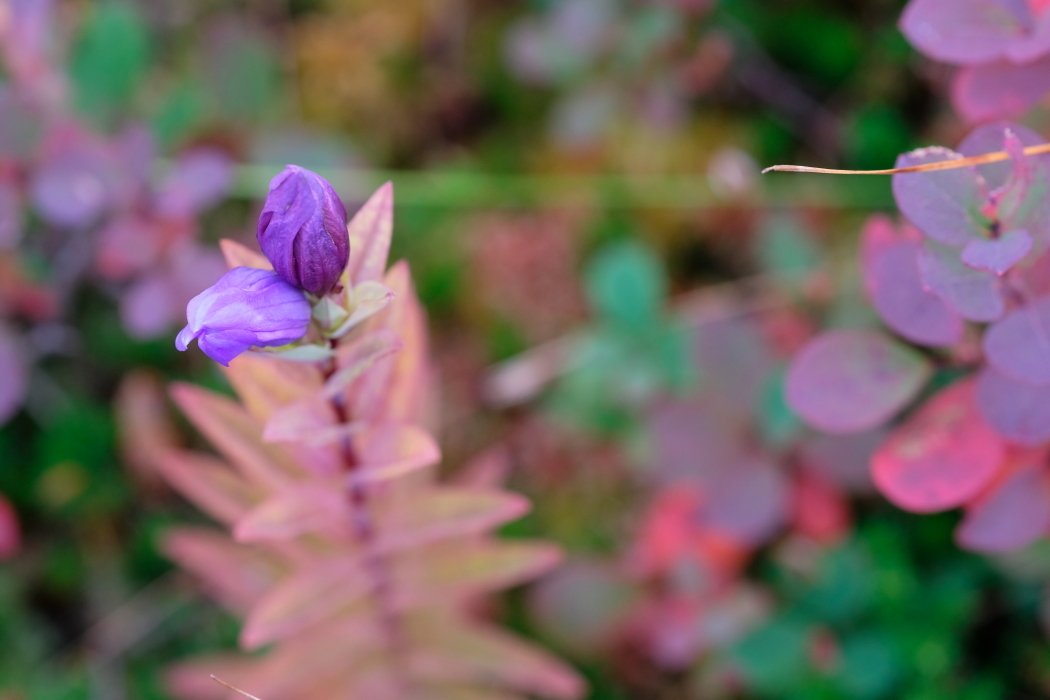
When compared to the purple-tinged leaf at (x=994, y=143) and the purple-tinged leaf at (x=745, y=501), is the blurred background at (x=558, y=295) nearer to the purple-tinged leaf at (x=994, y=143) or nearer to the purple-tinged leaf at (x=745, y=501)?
the purple-tinged leaf at (x=745, y=501)

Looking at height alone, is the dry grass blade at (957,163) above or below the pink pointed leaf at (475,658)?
above

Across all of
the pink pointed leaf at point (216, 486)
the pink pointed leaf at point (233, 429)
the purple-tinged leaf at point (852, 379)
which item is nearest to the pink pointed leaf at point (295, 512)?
the pink pointed leaf at point (233, 429)

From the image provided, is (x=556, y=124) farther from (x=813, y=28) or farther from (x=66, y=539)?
(x=66, y=539)

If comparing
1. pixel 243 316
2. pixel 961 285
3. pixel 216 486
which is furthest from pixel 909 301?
pixel 216 486

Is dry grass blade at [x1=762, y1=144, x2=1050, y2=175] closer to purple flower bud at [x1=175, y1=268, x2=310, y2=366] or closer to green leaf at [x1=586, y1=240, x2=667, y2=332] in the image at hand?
purple flower bud at [x1=175, y1=268, x2=310, y2=366]

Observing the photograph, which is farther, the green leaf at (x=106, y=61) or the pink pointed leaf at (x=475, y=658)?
the green leaf at (x=106, y=61)

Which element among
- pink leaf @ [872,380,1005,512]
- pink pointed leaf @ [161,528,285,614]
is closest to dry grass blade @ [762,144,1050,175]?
pink leaf @ [872,380,1005,512]

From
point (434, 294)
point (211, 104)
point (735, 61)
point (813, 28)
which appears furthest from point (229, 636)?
point (813, 28)
